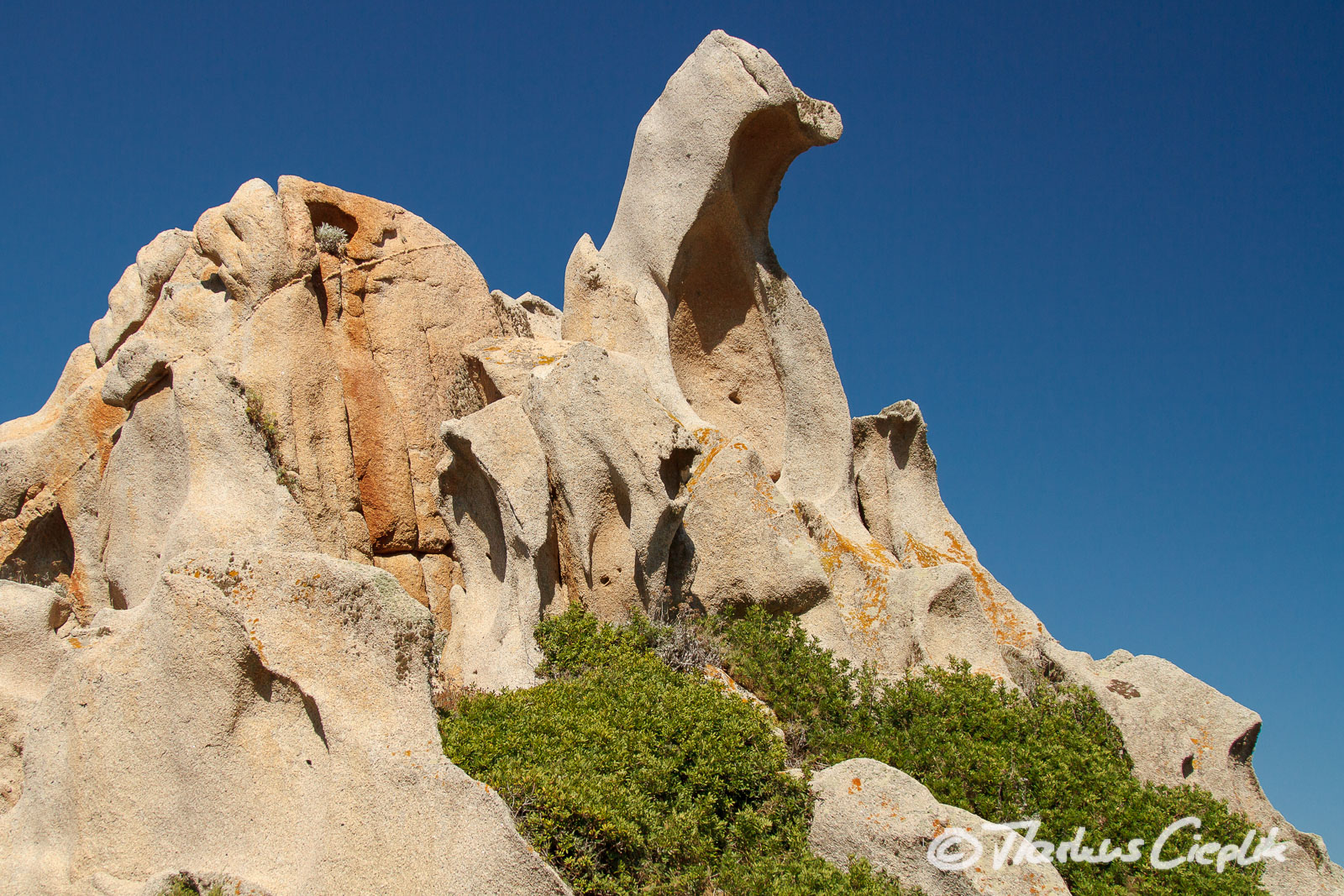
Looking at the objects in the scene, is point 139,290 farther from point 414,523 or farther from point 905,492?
point 905,492

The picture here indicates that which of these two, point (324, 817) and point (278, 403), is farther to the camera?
point (278, 403)

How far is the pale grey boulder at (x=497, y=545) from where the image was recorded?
10570mm

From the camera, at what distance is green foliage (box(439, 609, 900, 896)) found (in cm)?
688

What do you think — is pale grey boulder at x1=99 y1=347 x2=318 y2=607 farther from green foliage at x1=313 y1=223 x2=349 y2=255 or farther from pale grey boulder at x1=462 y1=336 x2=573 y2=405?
green foliage at x1=313 y1=223 x2=349 y2=255

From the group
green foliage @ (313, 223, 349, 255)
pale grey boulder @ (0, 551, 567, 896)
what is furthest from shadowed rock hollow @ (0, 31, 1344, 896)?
green foliage @ (313, 223, 349, 255)

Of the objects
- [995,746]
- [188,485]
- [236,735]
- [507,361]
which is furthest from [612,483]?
[236,735]

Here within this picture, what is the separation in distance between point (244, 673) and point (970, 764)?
5227 millimetres

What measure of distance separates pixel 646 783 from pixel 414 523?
224 inches

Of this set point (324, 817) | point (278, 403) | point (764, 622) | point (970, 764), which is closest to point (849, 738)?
point (970, 764)

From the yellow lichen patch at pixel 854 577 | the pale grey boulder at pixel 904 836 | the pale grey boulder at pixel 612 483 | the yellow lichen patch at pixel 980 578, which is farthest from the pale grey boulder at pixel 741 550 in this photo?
the pale grey boulder at pixel 904 836

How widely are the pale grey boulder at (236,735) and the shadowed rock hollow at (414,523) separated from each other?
0.06 ft

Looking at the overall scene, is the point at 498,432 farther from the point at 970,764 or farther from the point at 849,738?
the point at 970,764

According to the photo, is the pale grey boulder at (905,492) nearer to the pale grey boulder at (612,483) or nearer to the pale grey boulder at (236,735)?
the pale grey boulder at (612,483)

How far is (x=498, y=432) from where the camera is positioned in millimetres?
11062
